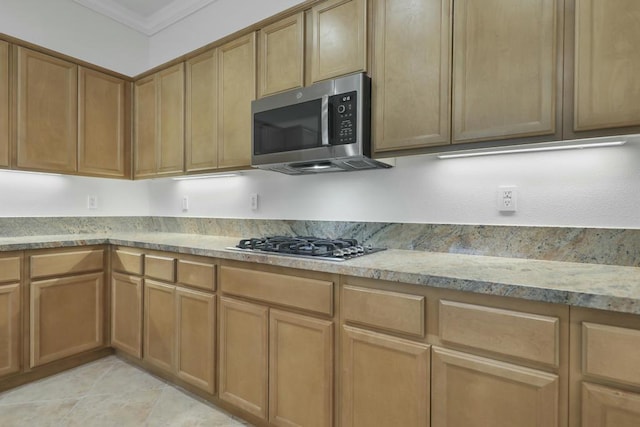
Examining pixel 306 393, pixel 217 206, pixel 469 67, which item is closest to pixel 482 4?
pixel 469 67

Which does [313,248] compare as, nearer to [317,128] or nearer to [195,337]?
[317,128]

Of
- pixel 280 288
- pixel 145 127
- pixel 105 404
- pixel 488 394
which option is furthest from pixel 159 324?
pixel 488 394

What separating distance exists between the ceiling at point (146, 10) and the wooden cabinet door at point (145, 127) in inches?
26.5

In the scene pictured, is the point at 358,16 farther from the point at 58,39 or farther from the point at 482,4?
the point at 58,39

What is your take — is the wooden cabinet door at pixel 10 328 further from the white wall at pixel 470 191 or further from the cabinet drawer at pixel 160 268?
the white wall at pixel 470 191

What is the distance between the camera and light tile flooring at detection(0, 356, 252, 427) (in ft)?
6.19

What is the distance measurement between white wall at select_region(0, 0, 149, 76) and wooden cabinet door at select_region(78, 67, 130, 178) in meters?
0.34

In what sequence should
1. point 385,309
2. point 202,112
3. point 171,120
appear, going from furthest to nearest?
point 171,120
point 202,112
point 385,309

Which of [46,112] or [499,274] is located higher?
[46,112]

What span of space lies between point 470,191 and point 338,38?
1075 mm

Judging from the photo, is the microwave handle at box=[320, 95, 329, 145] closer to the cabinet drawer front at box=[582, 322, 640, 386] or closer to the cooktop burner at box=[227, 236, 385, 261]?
the cooktop burner at box=[227, 236, 385, 261]

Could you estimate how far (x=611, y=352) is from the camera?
98 cm

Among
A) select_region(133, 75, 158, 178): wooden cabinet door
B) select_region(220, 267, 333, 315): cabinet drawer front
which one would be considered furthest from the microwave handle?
select_region(133, 75, 158, 178): wooden cabinet door

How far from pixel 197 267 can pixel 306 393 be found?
93 cm
